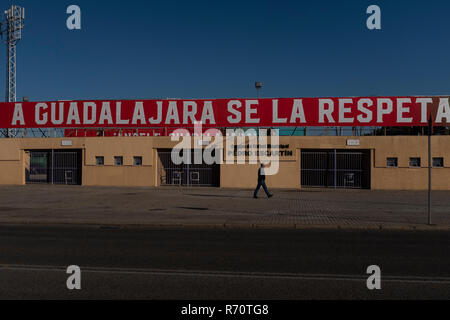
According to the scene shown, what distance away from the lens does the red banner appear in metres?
25.0

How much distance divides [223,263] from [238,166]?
19.0 metres

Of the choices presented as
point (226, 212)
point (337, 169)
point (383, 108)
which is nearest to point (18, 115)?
point (226, 212)

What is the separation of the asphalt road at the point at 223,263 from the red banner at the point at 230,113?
15979mm

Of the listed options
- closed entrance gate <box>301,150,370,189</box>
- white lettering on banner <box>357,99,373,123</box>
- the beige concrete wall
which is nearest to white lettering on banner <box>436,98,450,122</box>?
the beige concrete wall

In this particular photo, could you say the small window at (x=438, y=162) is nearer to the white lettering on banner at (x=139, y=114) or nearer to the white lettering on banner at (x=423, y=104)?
the white lettering on banner at (x=423, y=104)

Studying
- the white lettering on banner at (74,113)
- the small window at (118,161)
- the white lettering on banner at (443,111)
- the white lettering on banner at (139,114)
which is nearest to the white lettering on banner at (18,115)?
the white lettering on banner at (74,113)

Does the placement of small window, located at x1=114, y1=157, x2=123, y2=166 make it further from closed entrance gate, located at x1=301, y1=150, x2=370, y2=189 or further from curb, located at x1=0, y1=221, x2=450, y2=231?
curb, located at x1=0, y1=221, x2=450, y2=231

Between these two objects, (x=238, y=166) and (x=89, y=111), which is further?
(x=89, y=111)

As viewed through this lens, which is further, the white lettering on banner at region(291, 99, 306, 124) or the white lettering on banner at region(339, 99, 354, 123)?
the white lettering on banner at region(291, 99, 306, 124)

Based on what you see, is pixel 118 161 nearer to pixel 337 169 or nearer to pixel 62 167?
pixel 62 167

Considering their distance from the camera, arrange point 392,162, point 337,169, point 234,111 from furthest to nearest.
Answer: point 234,111 < point 337,169 < point 392,162

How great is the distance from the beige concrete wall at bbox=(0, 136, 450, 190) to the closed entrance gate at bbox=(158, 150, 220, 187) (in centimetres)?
74

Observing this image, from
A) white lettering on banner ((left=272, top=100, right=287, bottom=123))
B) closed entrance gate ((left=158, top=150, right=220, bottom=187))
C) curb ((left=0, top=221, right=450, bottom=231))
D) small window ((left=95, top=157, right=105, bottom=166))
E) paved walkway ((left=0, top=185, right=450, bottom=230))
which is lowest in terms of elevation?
curb ((left=0, top=221, right=450, bottom=231))

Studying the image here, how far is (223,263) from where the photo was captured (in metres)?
6.95
